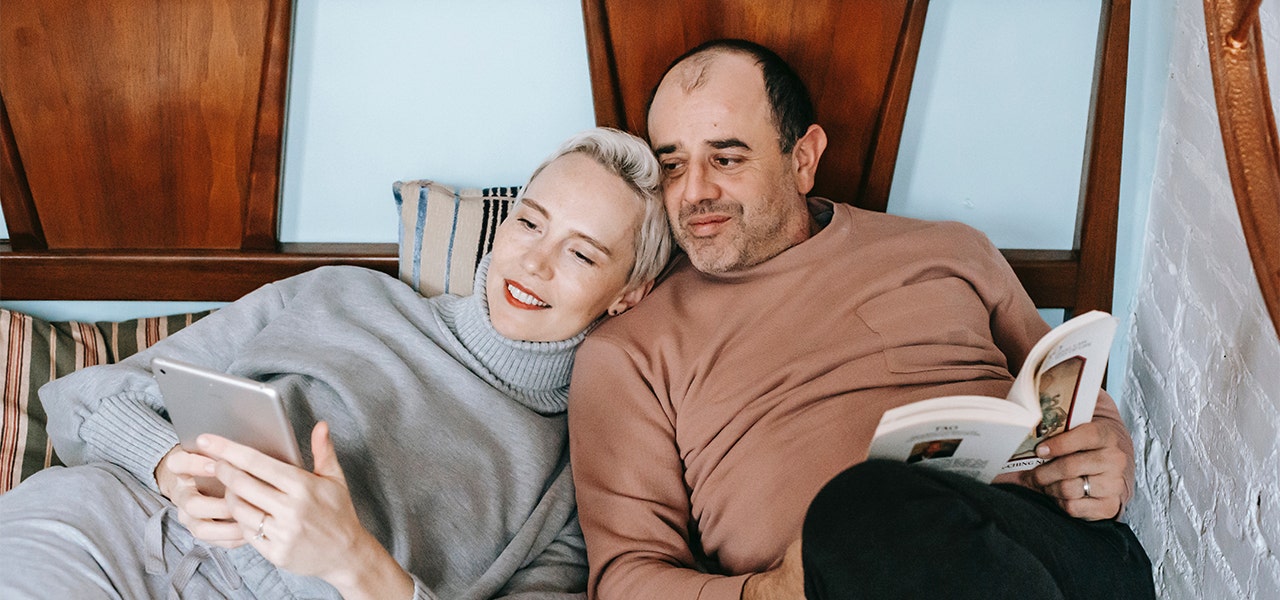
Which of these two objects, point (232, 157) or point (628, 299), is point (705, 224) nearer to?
point (628, 299)

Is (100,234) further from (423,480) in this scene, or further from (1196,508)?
(1196,508)

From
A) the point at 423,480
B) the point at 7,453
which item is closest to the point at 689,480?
the point at 423,480

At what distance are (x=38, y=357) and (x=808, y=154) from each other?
1.42m

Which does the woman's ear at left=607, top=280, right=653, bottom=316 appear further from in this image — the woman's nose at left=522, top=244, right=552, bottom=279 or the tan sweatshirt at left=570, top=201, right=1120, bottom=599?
the woman's nose at left=522, top=244, right=552, bottom=279

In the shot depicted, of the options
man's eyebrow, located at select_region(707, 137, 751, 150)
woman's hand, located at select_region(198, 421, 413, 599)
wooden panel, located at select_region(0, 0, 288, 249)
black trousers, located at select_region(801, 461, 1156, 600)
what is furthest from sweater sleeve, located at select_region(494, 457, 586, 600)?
wooden panel, located at select_region(0, 0, 288, 249)

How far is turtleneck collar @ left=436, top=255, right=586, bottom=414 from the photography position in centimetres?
163

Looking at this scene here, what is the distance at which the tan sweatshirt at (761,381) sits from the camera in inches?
58.6

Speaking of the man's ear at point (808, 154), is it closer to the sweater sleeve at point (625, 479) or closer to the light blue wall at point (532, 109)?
the light blue wall at point (532, 109)

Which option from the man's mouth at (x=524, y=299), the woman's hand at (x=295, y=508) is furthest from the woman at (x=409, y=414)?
the woman's hand at (x=295, y=508)

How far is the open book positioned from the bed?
0.65 m

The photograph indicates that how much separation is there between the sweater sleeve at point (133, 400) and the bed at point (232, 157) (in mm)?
259

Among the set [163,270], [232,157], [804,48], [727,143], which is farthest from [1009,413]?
[163,270]

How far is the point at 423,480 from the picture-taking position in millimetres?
1509

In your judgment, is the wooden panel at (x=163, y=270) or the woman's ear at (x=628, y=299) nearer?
the woman's ear at (x=628, y=299)
